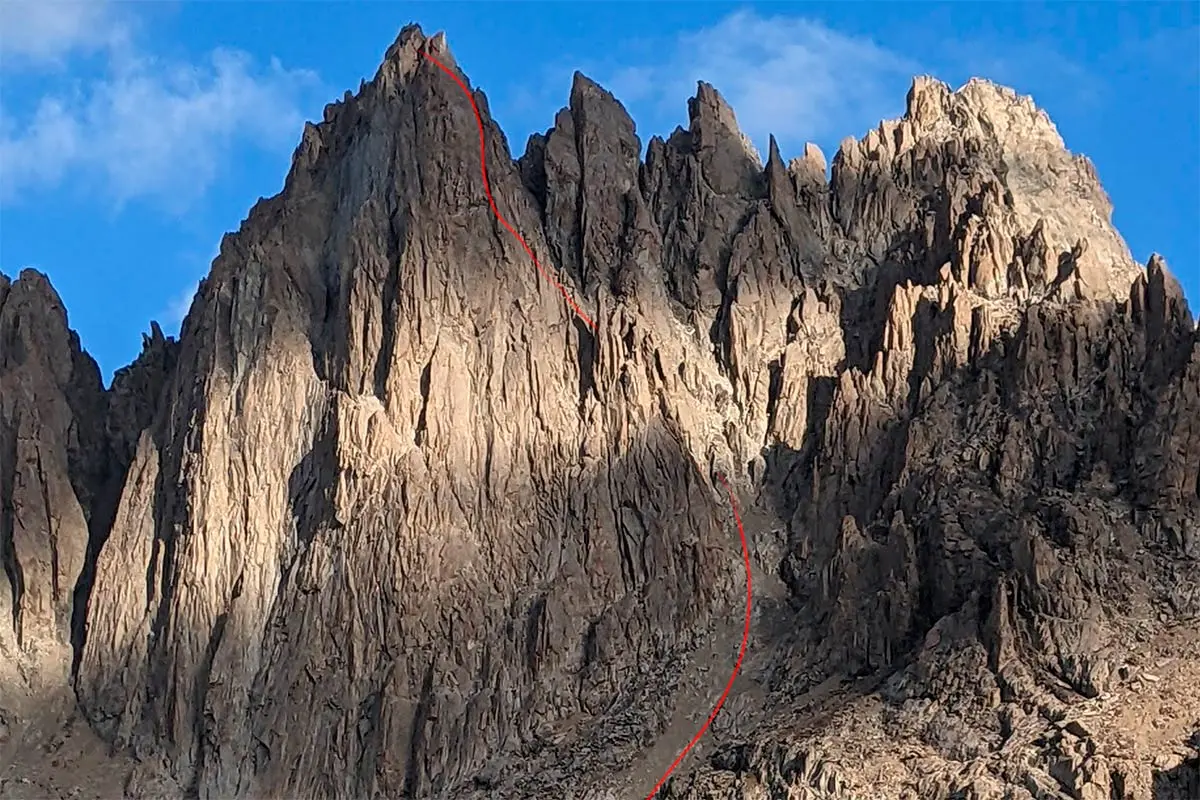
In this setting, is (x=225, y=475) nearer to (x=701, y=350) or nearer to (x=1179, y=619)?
(x=701, y=350)

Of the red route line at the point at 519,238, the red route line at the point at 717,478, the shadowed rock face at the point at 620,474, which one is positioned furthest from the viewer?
the red route line at the point at 519,238

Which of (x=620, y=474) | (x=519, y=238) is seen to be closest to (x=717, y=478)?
(x=620, y=474)

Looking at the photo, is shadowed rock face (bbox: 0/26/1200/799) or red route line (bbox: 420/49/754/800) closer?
shadowed rock face (bbox: 0/26/1200/799)

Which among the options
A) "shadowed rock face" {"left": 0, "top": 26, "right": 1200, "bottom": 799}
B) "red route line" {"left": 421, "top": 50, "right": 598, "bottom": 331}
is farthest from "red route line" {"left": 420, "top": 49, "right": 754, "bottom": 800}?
"shadowed rock face" {"left": 0, "top": 26, "right": 1200, "bottom": 799}

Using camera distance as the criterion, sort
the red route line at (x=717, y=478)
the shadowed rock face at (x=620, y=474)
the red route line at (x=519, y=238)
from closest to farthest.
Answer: the shadowed rock face at (x=620, y=474)
the red route line at (x=717, y=478)
the red route line at (x=519, y=238)

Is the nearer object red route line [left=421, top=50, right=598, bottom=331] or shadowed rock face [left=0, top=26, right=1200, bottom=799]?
shadowed rock face [left=0, top=26, right=1200, bottom=799]

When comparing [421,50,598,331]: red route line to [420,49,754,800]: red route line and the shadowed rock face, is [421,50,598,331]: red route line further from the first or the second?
the shadowed rock face

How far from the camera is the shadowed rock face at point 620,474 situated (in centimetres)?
10494

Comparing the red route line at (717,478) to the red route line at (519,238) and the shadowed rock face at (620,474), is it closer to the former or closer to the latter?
the red route line at (519,238)

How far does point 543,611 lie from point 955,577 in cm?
1721

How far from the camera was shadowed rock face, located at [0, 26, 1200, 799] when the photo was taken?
105 metres

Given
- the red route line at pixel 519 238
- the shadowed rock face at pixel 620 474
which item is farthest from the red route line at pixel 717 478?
the shadowed rock face at pixel 620 474

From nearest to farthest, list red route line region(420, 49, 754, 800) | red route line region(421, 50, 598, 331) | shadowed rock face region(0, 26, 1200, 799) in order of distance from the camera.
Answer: shadowed rock face region(0, 26, 1200, 799) < red route line region(420, 49, 754, 800) < red route line region(421, 50, 598, 331)

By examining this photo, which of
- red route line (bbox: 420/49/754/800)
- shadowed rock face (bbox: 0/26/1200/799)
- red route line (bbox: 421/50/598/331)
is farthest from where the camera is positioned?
red route line (bbox: 421/50/598/331)
